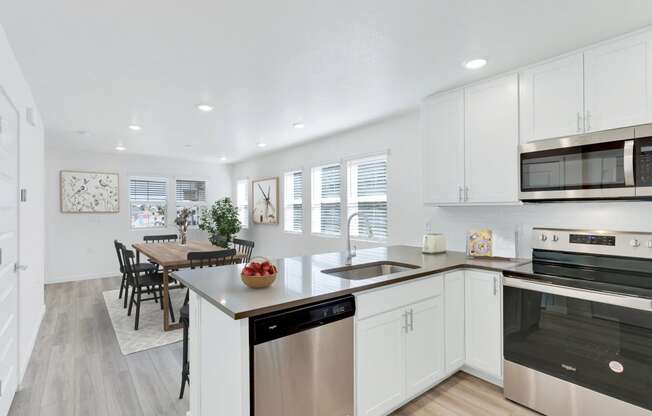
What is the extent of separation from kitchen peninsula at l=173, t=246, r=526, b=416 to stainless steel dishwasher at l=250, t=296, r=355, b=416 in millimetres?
36

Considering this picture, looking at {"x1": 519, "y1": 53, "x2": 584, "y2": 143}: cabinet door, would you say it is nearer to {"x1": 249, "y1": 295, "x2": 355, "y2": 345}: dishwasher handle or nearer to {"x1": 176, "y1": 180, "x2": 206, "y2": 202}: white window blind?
{"x1": 249, "y1": 295, "x2": 355, "y2": 345}: dishwasher handle

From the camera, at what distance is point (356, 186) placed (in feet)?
14.9

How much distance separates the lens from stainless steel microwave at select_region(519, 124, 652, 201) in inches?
78.8

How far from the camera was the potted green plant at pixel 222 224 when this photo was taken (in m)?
6.78

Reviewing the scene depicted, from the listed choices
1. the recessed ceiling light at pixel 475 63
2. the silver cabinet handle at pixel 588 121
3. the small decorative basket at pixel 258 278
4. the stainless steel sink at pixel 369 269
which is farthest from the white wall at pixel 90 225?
the silver cabinet handle at pixel 588 121

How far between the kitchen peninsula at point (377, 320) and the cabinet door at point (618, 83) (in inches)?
45.4

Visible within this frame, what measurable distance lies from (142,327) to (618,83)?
15.6 feet

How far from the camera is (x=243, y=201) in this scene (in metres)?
7.45

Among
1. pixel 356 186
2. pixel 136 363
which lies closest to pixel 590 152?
pixel 356 186

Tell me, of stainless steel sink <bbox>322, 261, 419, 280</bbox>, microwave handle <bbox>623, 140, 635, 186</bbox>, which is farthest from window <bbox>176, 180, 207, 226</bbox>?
microwave handle <bbox>623, 140, 635, 186</bbox>

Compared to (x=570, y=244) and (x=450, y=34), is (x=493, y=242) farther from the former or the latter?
(x=450, y=34)

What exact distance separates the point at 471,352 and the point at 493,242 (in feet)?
3.00

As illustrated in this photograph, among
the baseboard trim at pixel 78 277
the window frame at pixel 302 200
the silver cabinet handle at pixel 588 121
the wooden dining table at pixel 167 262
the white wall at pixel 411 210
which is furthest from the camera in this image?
the baseboard trim at pixel 78 277

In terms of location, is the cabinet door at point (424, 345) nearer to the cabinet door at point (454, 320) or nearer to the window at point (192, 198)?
the cabinet door at point (454, 320)
